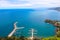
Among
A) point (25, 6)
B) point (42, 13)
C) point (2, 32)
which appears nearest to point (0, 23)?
point (2, 32)

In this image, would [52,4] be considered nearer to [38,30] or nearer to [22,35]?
[38,30]

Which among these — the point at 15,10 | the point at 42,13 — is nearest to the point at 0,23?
the point at 15,10

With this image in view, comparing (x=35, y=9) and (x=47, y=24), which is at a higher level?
(x=35, y=9)

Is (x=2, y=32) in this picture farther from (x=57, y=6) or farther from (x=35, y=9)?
(x=57, y=6)

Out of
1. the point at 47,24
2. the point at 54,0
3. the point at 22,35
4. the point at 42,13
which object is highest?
the point at 54,0

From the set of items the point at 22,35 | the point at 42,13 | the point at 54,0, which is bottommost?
the point at 22,35

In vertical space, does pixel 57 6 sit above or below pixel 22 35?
above
